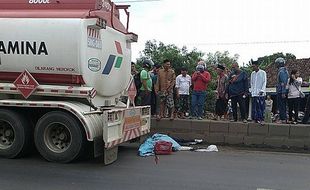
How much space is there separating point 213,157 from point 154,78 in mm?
3836

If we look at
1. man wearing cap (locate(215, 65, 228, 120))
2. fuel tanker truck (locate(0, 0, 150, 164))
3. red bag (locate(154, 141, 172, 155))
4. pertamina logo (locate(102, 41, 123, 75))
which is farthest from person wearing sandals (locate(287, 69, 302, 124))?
fuel tanker truck (locate(0, 0, 150, 164))

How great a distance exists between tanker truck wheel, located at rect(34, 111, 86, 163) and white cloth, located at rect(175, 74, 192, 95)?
16.0 feet

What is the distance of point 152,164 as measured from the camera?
765cm

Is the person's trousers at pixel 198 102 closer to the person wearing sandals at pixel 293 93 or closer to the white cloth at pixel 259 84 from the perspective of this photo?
the white cloth at pixel 259 84

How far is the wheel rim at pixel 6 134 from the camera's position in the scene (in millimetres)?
7852

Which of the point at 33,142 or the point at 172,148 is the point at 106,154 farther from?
the point at 172,148

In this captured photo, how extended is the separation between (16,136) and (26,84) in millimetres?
945

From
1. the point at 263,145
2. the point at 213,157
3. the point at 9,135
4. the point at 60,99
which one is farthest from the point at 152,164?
the point at 263,145

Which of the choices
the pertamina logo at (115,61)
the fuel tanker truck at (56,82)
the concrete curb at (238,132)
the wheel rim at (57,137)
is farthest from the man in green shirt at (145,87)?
the wheel rim at (57,137)

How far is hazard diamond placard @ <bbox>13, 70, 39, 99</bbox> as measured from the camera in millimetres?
7598

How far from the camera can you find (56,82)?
7.65 metres

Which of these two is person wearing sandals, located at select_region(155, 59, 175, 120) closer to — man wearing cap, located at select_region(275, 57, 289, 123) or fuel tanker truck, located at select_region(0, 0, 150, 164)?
man wearing cap, located at select_region(275, 57, 289, 123)

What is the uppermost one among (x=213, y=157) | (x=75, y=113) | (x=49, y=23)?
(x=49, y=23)

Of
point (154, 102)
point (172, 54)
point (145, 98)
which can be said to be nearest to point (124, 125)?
point (145, 98)
